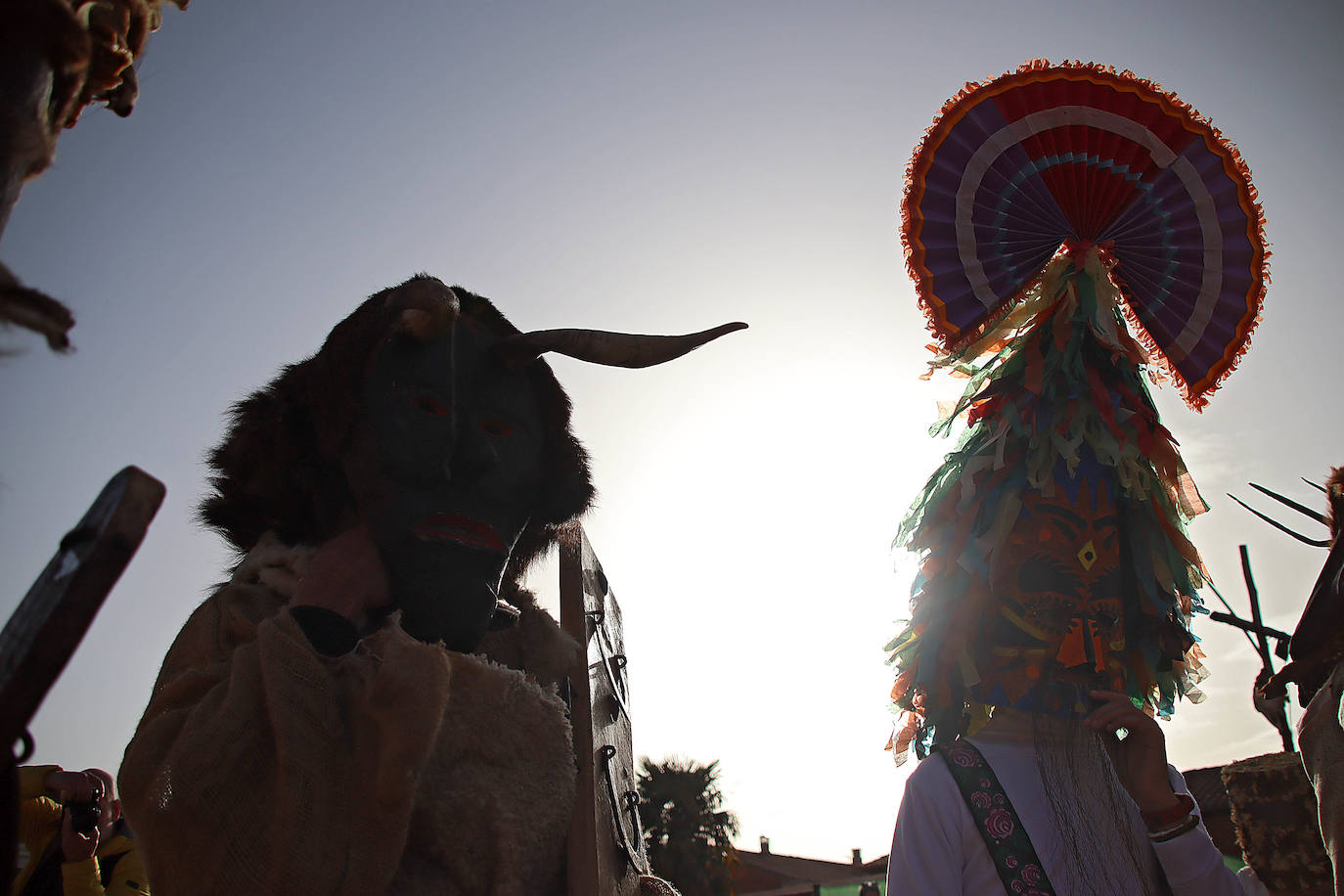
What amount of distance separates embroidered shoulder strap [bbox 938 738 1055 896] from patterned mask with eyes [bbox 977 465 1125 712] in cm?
16

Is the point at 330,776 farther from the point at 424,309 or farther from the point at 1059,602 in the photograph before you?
the point at 1059,602

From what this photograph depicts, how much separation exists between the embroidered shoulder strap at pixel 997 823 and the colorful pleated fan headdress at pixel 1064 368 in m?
0.11

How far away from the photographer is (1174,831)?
6.47 ft

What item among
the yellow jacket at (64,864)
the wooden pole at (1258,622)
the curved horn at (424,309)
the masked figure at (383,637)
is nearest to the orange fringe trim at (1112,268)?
the masked figure at (383,637)

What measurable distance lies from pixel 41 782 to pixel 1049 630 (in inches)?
132

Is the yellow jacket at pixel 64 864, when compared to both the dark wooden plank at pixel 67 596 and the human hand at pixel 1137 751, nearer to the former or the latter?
the dark wooden plank at pixel 67 596

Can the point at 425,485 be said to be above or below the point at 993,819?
above

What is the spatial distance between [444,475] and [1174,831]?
1748 mm

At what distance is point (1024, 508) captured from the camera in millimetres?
2260

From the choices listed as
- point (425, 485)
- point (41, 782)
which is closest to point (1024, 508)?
point (425, 485)

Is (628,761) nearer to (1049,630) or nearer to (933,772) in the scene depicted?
(933,772)

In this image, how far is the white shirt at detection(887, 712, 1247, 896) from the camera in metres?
1.90

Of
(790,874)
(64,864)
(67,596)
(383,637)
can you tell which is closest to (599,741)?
(383,637)

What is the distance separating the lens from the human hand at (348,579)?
1.68m
